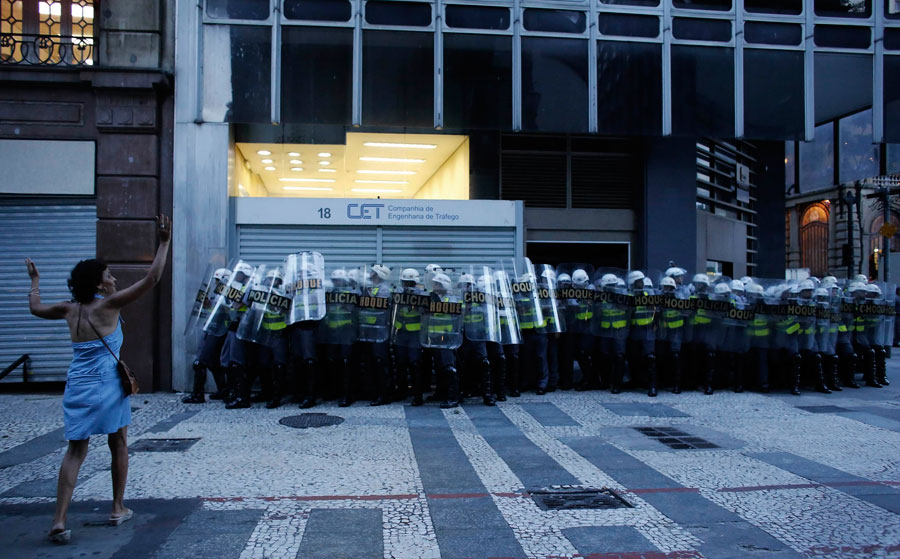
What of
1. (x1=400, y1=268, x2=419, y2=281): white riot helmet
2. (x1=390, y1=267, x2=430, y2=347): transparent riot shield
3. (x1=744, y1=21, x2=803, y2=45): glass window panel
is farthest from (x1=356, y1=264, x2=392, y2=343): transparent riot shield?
(x1=744, y1=21, x2=803, y2=45): glass window panel

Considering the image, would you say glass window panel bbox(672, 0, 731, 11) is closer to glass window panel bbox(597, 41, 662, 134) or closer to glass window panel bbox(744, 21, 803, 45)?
glass window panel bbox(744, 21, 803, 45)

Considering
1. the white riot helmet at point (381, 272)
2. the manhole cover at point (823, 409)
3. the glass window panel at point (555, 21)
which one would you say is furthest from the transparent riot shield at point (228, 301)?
the manhole cover at point (823, 409)

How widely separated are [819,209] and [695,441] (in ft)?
140

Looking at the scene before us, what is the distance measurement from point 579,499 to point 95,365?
3789 mm

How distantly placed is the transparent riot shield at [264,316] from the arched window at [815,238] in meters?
42.0

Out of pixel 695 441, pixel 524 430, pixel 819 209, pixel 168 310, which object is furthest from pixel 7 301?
pixel 819 209

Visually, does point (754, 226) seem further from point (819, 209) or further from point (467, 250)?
point (819, 209)

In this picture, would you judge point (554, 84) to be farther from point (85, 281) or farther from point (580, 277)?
point (85, 281)

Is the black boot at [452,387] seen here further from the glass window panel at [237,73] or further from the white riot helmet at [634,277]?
the glass window panel at [237,73]

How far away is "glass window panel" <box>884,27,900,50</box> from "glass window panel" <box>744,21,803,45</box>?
78.1 inches

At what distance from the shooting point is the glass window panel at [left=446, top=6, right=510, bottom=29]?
12445 mm

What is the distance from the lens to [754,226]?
1856 centimetres

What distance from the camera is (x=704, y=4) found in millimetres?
13281

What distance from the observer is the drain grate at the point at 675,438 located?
737 centimetres
